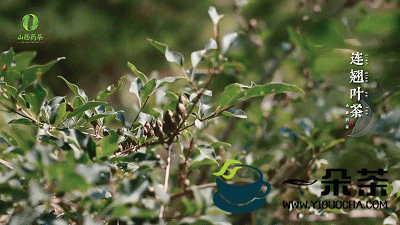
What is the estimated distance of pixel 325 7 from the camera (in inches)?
35.3

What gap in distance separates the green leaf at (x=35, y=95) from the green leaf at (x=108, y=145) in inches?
4.2

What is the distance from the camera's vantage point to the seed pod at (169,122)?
0.37 m

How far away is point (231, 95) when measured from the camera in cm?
37

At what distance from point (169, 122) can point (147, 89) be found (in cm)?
6

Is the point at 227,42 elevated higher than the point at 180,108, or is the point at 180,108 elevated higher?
the point at 227,42

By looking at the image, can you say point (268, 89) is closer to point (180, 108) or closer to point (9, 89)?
point (180, 108)

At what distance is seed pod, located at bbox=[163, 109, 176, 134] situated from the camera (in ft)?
1.20

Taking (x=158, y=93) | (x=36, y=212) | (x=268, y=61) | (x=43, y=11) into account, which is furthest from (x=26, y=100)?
(x=43, y=11)

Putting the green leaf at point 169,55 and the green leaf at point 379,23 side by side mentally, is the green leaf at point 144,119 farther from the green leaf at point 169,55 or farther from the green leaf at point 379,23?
the green leaf at point 379,23

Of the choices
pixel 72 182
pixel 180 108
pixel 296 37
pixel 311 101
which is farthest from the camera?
pixel 311 101

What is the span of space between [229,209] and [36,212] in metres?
0.23

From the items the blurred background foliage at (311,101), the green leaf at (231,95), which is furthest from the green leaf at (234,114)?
the blurred background foliage at (311,101)

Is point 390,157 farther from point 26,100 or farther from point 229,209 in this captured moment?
point 26,100

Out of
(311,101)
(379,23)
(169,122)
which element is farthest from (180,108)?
(311,101)
